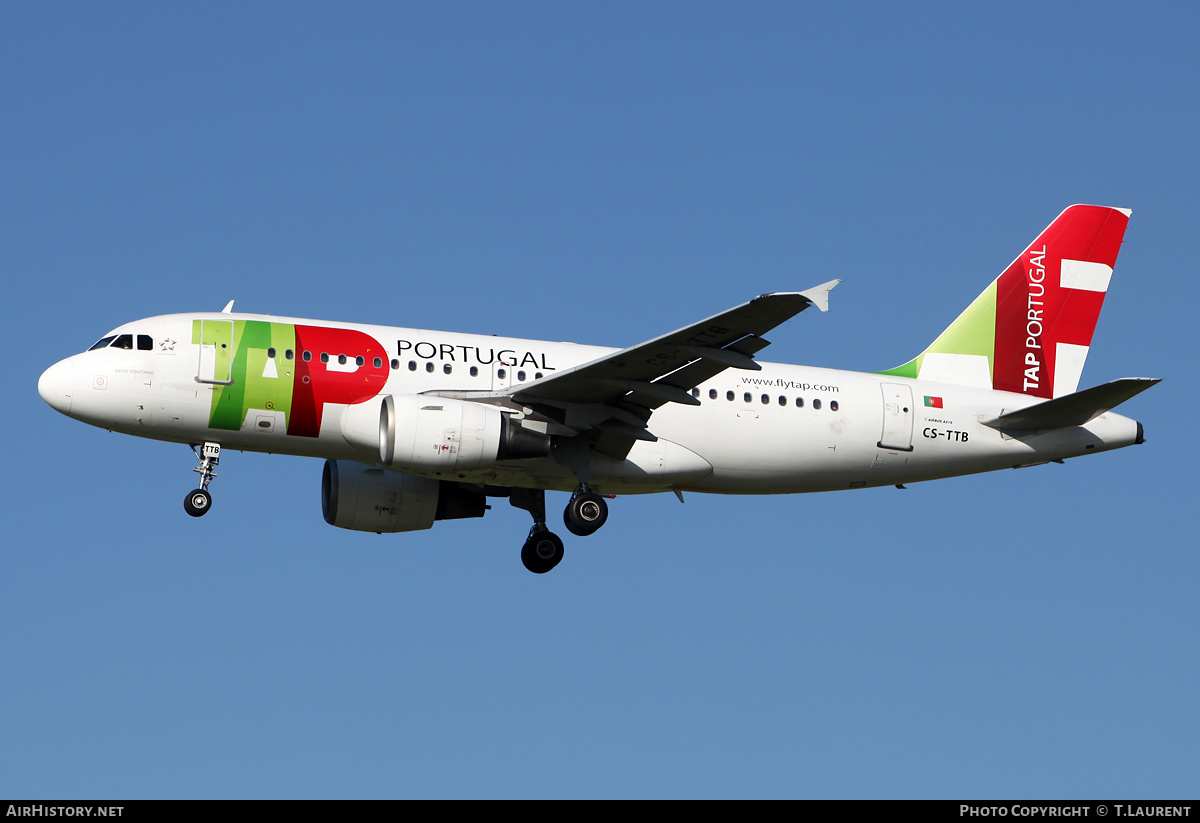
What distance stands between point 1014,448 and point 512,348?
1145cm

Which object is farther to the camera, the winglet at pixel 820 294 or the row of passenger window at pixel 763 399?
the row of passenger window at pixel 763 399

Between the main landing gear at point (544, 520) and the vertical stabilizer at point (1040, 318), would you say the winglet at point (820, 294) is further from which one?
the vertical stabilizer at point (1040, 318)

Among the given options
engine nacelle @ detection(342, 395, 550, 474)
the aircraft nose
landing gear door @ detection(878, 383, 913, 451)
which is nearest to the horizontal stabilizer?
landing gear door @ detection(878, 383, 913, 451)

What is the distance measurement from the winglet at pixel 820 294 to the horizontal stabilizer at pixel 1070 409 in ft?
28.8

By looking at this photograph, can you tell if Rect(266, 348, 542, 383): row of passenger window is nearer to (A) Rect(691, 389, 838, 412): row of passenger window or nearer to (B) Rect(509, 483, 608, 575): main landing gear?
(B) Rect(509, 483, 608, 575): main landing gear

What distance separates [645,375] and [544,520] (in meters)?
6.17

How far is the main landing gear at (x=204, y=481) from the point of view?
1162 inches

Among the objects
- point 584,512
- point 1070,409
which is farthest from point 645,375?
point 1070,409

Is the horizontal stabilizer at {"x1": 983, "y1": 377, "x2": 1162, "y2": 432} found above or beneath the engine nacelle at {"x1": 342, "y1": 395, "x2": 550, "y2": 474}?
above

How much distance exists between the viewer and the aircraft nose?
95.3 ft

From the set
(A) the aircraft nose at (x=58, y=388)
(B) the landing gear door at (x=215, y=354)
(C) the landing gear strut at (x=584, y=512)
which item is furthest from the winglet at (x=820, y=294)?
(A) the aircraft nose at (x=58, y=388)

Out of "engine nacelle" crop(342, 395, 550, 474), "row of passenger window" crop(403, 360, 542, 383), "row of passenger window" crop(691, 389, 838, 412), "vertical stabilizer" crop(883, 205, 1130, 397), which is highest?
"vertical stabilizer" crop(883, 205, 1130, 397)

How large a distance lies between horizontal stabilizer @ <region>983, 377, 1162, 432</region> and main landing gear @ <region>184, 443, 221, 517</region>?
16.8 metres
